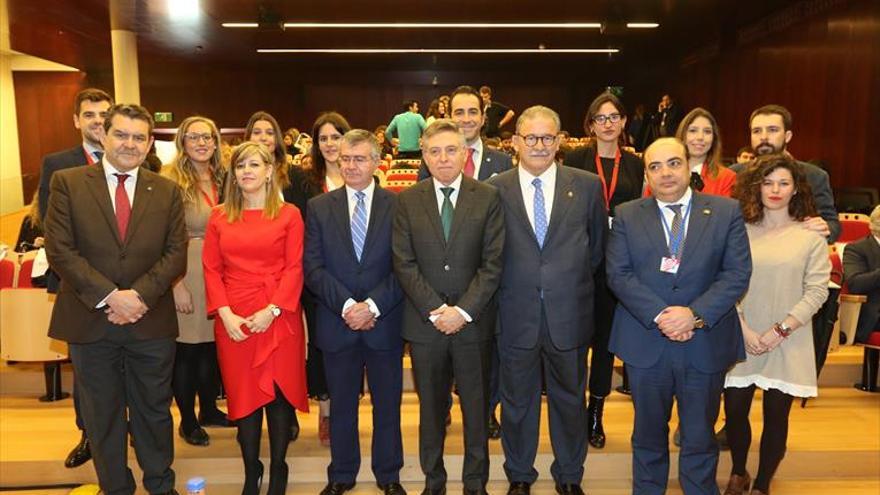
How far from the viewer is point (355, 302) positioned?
2.86 m

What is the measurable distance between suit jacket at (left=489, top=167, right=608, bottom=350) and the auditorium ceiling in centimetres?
705

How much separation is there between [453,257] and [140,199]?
1.35 metres

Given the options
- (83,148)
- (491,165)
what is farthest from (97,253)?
(491,165)

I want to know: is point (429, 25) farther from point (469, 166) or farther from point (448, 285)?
point (448, 285)

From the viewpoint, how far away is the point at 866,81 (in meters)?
7.78

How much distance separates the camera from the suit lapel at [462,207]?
9.12ft

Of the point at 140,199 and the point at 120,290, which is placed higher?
the point at 140,199

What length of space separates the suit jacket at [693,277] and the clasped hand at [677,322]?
0.03 metres

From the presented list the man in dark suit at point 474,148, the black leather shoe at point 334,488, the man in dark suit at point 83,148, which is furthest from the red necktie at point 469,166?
the man in dark suit at point 83,148

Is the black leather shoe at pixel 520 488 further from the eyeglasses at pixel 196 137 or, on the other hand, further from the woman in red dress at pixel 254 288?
the eyeglasses at pixel 196 137

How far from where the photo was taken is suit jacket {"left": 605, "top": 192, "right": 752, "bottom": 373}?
2648mm

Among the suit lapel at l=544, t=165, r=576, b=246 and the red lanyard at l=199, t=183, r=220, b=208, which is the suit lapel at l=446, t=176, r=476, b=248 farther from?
the red lanyard at l=199, t=183, r=220, b=208

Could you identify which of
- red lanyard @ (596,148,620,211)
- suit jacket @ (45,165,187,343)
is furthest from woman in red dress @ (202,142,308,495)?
red lanyard @ (596,148,620,211)

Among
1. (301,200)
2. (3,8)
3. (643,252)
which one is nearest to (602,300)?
(643,252)
